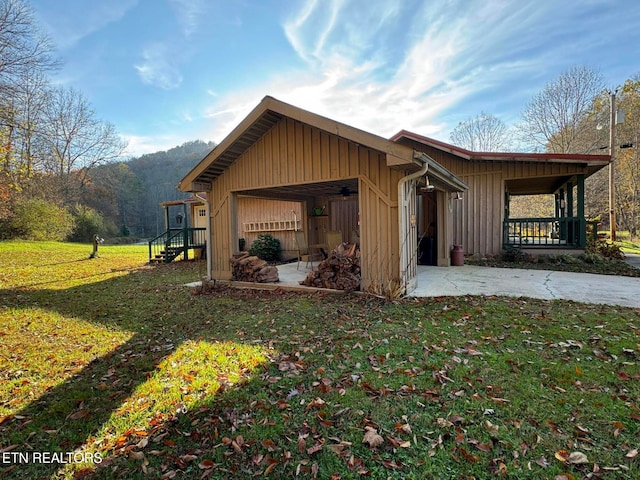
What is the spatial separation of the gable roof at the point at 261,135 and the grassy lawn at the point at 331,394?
2.46 meters

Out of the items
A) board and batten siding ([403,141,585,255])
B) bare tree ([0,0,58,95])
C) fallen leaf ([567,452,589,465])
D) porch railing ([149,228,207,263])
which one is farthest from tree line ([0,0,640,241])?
fallen leaf ([567,452,589,465])

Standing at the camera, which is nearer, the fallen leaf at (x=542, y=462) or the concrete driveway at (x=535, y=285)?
the fallen leaf at (x=542, y=462)

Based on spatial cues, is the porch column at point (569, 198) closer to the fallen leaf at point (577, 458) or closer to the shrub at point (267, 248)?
the shrub at point (267, 248)

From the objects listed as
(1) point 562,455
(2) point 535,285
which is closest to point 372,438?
(1) point 562,455

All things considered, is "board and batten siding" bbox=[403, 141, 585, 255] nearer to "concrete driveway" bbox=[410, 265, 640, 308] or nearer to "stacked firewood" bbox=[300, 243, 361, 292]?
"concrete driveway" bbox=[410, 265, 640, 308]

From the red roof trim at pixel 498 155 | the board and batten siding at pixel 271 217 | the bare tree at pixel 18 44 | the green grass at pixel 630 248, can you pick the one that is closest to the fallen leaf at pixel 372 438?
the red roof trim at pixel 498 155

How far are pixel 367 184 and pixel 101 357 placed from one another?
4.56 m

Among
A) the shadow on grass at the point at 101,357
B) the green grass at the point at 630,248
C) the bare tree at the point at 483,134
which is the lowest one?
the shadow on grass at the point at 101,357

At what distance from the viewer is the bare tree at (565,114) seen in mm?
17547

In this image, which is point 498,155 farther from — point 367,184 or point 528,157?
point 367,184

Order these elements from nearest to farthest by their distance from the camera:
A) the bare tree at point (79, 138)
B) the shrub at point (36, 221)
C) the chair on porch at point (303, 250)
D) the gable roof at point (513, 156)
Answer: the gable roof at point (513, 156), the chair on porch at point (303, 250), the shrub at point (36, 221), the bare tree at point (79, 138)

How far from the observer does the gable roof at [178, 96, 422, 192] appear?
15.8ft

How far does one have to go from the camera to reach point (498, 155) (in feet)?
29.1

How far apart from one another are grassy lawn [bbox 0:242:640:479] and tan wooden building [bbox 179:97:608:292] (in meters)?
1.56
